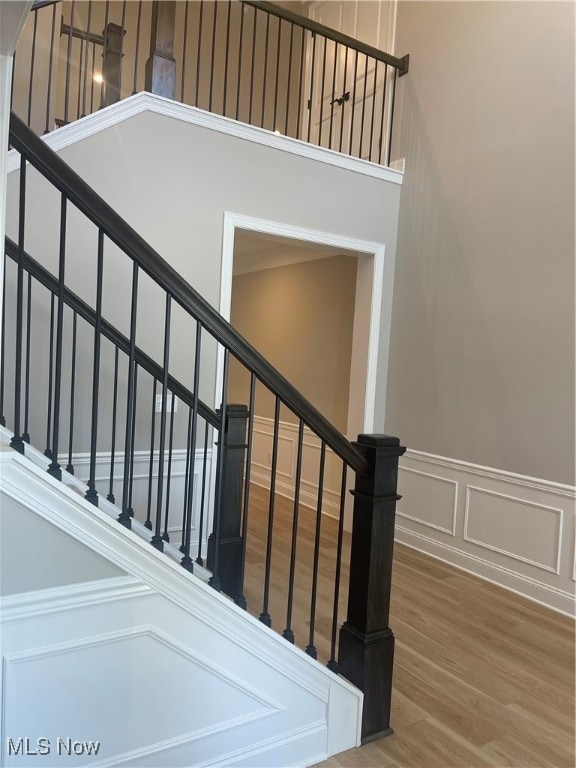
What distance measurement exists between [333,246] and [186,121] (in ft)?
4.44

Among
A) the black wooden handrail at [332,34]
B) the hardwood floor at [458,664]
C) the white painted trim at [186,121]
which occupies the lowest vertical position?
the hardwood floor at [458,664]

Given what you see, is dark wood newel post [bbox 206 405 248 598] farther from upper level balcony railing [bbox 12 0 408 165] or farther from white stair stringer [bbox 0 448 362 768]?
upper level balcony railing [bbox 12 0 408 165]

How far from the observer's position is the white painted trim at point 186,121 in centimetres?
313

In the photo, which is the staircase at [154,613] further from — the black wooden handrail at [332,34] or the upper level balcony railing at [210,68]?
the black wooden handrail at [332,34]

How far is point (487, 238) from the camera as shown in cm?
374

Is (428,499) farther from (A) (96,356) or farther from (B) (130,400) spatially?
(A) (96,356)

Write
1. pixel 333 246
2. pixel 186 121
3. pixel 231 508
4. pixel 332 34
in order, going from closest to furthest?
pixel 231 508, pixel 186 121, pixel 332 34, pixel 333 246

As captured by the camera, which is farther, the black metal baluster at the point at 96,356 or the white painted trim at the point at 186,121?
the white painted trim at the point at 186,121

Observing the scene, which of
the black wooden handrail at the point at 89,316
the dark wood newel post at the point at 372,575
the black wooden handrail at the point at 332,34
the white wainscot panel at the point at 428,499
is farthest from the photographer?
the white wainscot panel at the point at 428,499

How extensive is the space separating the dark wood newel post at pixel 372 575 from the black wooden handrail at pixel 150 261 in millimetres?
129

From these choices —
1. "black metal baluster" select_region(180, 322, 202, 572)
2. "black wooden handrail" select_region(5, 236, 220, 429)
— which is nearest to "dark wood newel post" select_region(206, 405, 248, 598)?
"black wooden handrail" select_region(5, 236, 220, 429)

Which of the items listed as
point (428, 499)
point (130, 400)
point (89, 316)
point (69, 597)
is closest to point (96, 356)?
point (130, 400)

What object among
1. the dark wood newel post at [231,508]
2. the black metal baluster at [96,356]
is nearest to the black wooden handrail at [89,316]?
the dark wood newel post at [231,508]

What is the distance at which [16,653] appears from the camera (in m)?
1.35
